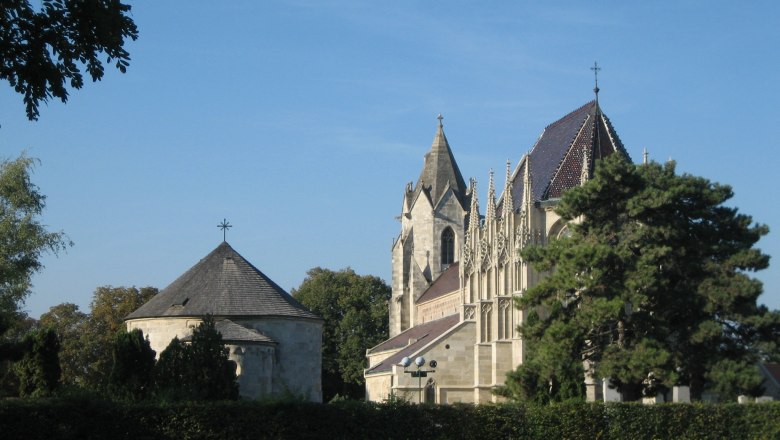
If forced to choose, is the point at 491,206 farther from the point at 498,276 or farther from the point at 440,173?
the point at 440,173

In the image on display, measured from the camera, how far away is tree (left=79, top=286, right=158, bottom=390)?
65750 mm

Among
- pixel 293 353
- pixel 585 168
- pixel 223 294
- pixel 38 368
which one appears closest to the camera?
pixel 38 368

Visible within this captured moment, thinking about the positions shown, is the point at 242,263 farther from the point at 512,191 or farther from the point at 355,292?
the point at 355,292

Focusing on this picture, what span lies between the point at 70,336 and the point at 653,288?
42.5m

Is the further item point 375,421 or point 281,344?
point 281,344

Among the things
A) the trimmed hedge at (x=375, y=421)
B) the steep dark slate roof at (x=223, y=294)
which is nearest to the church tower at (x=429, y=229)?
the steep dark slate roof at (x=223, y=294)

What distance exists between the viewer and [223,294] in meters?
48.1

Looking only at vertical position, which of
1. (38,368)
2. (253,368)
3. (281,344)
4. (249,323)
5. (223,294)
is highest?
(223,294)

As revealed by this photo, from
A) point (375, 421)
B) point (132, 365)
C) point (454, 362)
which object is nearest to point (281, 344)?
point (454, 362)

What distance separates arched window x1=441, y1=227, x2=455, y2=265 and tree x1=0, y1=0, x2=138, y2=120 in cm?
5923

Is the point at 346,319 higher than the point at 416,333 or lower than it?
higher

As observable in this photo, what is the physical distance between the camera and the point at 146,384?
1389 inches

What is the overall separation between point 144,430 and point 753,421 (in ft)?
54.4

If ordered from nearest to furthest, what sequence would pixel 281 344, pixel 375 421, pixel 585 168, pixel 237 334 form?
pixel 375 421
pixel 237 334
pixel 281 344
pixel 585 168
